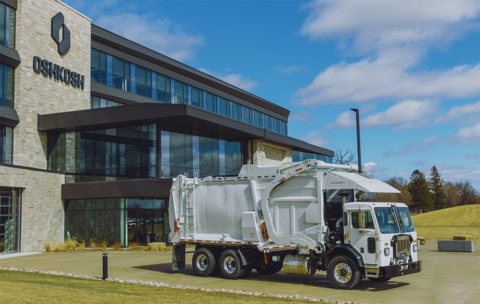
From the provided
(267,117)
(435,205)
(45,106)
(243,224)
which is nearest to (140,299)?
(243,224)

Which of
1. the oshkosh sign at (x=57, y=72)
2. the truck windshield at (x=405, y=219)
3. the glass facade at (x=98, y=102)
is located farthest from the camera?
the glass facade at (x=98, y=102)

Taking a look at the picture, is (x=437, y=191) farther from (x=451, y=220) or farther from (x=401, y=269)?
(x=401, y=269)

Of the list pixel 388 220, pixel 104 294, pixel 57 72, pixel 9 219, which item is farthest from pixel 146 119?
pixel 388 220

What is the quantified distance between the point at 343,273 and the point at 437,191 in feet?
362

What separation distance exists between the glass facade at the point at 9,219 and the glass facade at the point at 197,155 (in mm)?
8341

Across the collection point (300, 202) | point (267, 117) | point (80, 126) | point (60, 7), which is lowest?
point (300, 202)

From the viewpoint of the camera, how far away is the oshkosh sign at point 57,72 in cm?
2950

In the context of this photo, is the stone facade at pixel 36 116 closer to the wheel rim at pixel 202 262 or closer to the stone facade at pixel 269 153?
the stone facade at pixel 269 153

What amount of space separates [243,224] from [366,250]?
3.91m

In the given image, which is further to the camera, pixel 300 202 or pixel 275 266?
pixel 275 266

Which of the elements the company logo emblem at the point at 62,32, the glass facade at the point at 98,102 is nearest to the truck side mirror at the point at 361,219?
the company logo emblem at the point at 62,32

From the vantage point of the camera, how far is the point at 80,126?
95.6 ft

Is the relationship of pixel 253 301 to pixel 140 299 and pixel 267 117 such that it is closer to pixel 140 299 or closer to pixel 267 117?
pixel 140 299

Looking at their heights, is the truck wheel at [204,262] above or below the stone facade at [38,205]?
below
